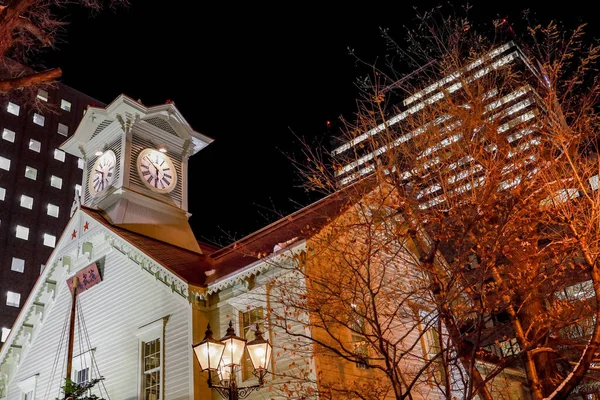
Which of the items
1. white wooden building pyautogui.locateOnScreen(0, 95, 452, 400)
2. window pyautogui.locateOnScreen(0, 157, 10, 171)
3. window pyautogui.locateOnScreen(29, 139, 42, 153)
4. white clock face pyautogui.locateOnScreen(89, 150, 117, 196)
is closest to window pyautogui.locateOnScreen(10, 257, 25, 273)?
window pyautogui.locateOnScreen(0, 157, 10, 171)

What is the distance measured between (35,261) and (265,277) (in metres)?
54.8

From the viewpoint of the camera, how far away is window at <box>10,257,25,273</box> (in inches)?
2408

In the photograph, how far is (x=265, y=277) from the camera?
16.1 metres

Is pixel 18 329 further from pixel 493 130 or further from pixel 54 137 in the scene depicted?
pixel 54 137

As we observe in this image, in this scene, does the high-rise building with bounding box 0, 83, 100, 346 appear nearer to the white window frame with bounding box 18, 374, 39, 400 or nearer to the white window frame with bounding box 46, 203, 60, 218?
the white window frame with bounding box 46, 203, 60, 218

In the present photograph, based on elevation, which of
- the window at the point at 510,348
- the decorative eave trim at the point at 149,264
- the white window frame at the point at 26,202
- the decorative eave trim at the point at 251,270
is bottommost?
the window at the point at 510,348

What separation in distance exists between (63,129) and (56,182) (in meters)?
7.84

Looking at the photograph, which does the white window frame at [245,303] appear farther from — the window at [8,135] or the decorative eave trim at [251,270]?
the window at [8,135]

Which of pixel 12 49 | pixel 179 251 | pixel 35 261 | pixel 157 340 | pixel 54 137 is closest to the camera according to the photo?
pixel 12 49

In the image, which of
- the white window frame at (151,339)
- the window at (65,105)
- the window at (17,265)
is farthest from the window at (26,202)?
the white window frame at (151,339)

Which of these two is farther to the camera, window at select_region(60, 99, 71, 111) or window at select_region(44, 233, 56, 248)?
window at select_region(60, 99, 71, 111)

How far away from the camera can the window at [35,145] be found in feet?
230

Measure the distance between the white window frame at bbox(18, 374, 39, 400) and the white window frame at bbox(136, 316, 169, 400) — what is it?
5.93 meters

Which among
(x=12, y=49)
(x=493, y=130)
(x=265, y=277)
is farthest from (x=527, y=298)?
(x=12, y=49)
